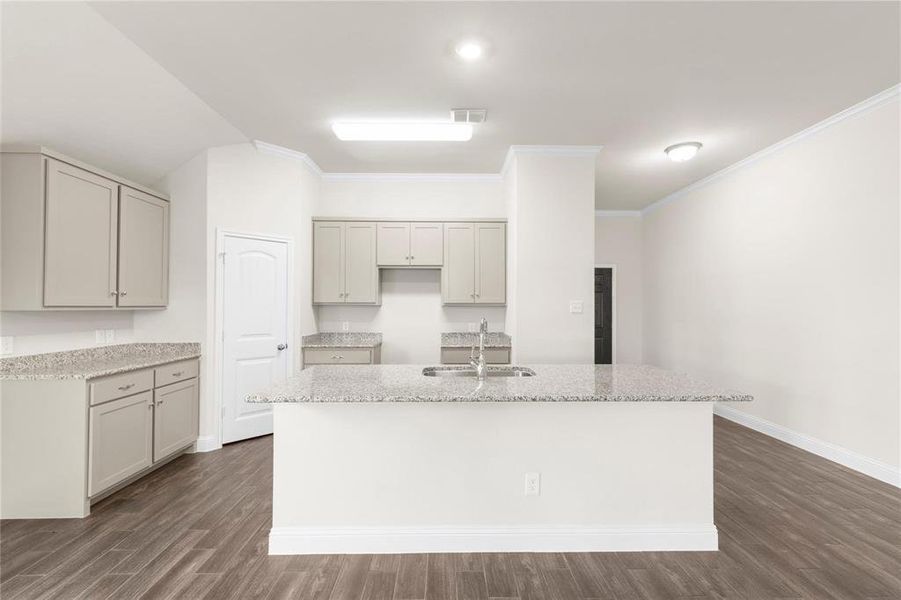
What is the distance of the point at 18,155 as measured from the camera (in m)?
2.77

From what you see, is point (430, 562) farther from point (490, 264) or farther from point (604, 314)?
point (604, 314)

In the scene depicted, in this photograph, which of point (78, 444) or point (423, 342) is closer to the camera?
point (78, 444)

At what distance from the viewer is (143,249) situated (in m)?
3.65

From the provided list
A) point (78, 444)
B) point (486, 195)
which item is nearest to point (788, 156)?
point (486, 195)

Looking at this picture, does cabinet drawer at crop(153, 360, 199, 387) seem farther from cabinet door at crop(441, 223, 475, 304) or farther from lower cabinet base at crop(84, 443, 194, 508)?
cabinet door at crop(441, 223, 475, 304)

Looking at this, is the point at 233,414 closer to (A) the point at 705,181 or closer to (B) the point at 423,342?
(B) the point at 423,342

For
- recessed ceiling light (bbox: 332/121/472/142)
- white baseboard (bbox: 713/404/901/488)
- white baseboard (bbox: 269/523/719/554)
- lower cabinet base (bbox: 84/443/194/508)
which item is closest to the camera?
white baseboard (bbox: 269/523/719/554)

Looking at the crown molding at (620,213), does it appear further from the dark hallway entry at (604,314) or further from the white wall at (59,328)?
the white wall at (59,328)

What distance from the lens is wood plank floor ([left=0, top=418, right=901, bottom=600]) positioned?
6.58 ft

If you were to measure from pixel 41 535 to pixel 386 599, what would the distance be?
84.8 inches

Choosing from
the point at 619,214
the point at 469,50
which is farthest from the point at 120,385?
the point at 619,214

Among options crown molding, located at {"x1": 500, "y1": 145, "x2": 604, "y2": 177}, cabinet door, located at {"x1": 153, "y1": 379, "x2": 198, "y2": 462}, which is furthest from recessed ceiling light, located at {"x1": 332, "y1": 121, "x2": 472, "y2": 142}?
cabinet door, located at {"x1": 153, "y1": 379, "x2": 198, "y2": 462}

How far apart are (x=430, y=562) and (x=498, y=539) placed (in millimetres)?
384

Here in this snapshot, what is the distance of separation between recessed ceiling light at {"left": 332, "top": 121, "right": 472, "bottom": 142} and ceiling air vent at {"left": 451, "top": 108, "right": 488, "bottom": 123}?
69 millimetres
